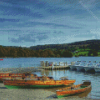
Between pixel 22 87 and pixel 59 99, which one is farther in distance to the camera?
pixel 22 87

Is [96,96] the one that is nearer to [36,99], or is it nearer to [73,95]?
[73,95]

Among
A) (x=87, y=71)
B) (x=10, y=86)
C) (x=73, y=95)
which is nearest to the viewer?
(x=73, y=95)

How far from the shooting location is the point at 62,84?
2912 cm

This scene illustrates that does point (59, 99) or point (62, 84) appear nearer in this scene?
point (59, 99)

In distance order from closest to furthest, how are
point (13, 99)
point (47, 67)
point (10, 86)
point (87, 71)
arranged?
point (13, 99) < point (10, 86) < point (87, 71) < point (47, 67)

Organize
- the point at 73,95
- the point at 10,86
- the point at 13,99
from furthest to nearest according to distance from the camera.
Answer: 1. the point at 10,86
2. the point at 73,95
3. the point at 13,99

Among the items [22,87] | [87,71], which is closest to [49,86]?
[22,87]

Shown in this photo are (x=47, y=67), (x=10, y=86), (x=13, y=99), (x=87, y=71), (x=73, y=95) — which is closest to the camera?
(x=13, y=99)

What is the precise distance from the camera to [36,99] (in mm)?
21625

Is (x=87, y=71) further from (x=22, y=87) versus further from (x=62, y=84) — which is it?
(x=22, y=87)

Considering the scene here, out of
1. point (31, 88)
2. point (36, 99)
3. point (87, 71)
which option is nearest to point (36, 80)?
point (31, 88)

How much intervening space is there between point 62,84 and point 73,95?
5892 millimetres

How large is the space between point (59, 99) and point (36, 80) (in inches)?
299

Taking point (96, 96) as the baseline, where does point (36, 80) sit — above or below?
above
